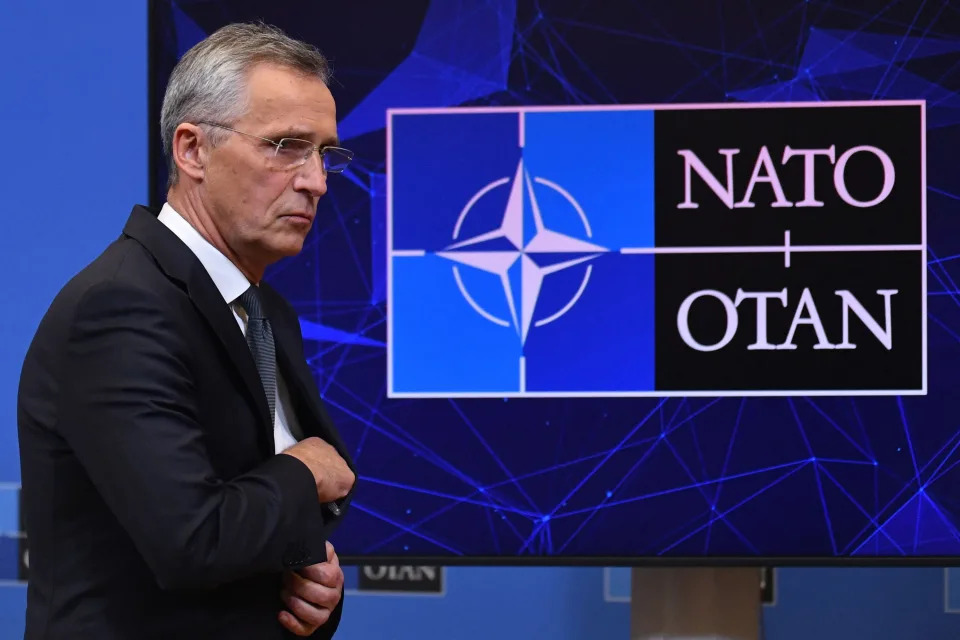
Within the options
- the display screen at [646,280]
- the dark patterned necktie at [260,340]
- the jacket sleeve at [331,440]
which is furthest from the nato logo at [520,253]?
the dark patterned necktie at [260,340]

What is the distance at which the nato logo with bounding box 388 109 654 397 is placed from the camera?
7.14ft

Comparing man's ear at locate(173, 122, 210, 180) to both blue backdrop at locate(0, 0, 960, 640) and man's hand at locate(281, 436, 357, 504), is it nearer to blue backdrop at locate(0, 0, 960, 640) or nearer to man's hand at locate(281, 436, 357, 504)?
man's hand at locate(281, 436, 357, 504)

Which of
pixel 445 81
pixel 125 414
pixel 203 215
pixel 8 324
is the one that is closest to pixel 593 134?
pixel 445 81

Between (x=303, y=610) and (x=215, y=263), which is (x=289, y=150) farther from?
(x=303, y=610)

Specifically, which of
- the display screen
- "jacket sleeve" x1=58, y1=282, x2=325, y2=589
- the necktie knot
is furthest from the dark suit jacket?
the display screen

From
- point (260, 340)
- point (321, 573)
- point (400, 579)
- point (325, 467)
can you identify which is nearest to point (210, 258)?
point (260, 340)

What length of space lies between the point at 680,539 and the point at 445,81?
98 cm

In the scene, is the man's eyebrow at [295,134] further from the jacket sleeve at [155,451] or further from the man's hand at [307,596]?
the man's hand at [307,596]

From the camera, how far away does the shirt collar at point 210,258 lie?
132 centimetres

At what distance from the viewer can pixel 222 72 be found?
130cm

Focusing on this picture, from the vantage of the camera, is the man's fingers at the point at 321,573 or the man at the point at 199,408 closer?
the man at the point at 199,408

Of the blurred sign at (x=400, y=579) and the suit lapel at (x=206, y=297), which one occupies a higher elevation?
the suit lapel at (x=206, y=297)

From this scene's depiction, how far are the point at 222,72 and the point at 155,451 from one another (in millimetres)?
458

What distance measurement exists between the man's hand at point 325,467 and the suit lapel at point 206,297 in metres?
0.05
